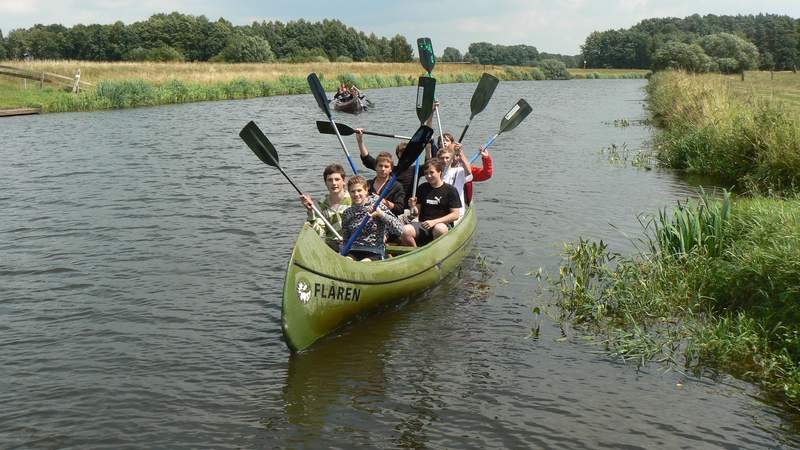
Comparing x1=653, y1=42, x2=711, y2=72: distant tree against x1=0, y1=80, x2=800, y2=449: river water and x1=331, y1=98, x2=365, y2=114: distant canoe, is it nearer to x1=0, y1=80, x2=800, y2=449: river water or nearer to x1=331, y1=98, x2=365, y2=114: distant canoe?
x1=331, y1=98, x2=365, y2=114: distant canoe

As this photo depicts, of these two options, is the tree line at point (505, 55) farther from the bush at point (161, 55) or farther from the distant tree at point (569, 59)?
the bush at point (161, 55)

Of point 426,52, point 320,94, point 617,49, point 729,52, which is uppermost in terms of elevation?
point 617,49

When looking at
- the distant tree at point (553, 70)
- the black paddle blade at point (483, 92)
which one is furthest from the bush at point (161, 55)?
the black paddle blade at point (483, 92)

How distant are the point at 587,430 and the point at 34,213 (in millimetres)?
10701

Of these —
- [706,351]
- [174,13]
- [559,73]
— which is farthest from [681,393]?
[174,13]

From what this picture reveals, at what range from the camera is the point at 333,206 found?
26.2 feet

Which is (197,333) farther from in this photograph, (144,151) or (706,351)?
(144,151)

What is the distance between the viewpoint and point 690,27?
522 ft

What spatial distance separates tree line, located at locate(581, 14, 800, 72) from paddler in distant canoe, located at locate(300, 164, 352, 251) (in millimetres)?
45934

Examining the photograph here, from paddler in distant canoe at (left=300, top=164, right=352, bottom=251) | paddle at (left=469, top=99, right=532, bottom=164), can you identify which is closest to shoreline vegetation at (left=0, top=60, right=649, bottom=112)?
paddle at (left=469, top=99, right=532, bottom=164)

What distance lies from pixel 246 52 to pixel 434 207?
218 ft

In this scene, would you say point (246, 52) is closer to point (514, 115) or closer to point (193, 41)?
point (193, 41)

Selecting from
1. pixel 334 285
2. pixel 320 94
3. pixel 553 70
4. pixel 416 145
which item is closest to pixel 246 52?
pixel 553 70

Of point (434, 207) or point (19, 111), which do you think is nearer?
point (434, 207)
